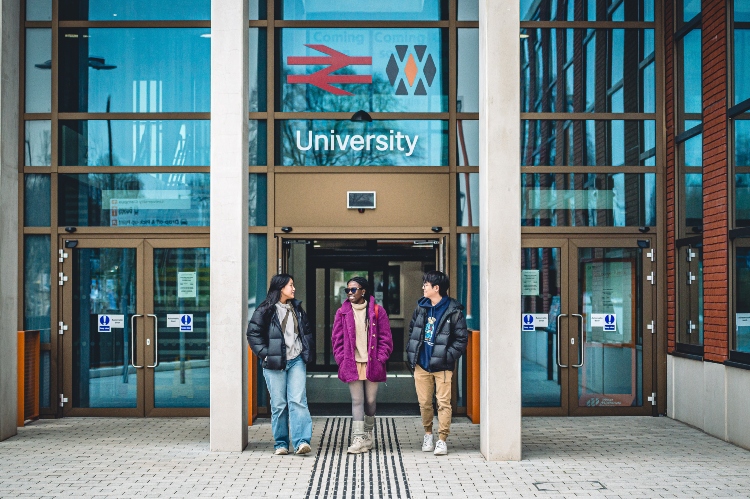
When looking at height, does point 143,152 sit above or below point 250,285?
above

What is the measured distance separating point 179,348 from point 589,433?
5107 millimetres

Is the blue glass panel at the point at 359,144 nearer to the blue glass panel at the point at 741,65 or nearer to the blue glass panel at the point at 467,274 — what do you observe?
the blue glass panel at the point at 467,274

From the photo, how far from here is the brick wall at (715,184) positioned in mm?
9367

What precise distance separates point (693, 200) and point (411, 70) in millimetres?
3818

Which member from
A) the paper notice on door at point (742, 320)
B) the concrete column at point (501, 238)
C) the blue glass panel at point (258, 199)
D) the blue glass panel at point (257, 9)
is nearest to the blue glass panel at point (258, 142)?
the blue glass panel at point (258, 199)

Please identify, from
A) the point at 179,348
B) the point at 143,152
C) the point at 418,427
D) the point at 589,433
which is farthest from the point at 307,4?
the point at 589,433

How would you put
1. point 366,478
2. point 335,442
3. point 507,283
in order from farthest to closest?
1. point 335,442
2. point 507,283
3. point 366,478

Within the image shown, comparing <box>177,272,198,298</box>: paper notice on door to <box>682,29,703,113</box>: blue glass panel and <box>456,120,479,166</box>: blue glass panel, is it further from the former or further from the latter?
<box>682,29,703,113</box>: blue glass panel

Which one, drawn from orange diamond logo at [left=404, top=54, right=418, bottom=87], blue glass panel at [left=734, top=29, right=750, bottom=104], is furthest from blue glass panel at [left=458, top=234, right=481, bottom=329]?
blue glass panel at [left=734, top=29, right=750, bottom=104]

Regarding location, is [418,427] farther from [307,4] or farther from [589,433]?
[307,4]

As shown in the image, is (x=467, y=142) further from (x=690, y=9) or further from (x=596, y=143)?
(x=690, y=9)

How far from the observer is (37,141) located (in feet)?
36.3

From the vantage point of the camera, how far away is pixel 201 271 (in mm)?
10945

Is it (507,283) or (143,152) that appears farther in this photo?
(143,152)
